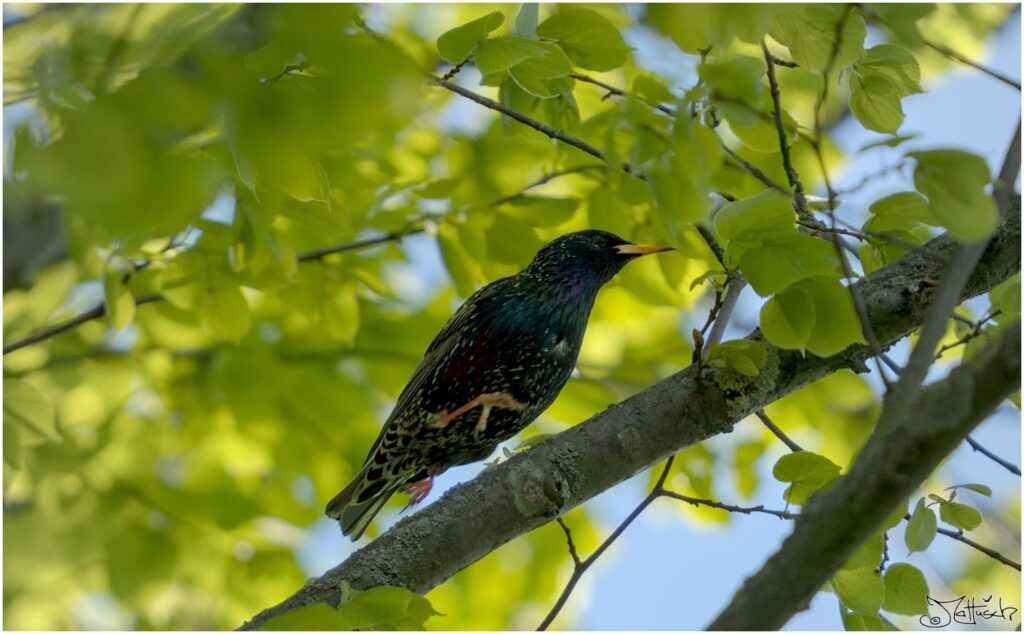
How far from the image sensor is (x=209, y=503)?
3.75 metres

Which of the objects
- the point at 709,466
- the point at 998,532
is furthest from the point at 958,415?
the point at 998,532

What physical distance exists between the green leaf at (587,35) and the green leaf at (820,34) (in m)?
0.44

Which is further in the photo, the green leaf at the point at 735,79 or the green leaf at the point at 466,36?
the green leaf at the point at 466,36

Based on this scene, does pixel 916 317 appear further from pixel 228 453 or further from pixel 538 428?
pixel 228 453

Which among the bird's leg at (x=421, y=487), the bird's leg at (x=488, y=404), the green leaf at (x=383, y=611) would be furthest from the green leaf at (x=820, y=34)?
the bird's leg at (x=421, y=487)

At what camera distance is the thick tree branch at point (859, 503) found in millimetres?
1518

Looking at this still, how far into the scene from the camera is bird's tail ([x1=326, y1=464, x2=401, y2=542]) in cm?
333

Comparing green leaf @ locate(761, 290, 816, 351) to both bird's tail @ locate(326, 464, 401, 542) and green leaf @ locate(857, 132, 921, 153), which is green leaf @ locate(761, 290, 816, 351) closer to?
green leaf @ locate(857, 132, 921, 153)

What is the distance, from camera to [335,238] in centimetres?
305

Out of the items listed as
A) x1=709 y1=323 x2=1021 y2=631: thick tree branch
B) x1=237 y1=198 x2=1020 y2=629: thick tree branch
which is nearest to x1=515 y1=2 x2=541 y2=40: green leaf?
x1=237 y1=198 x2=1020 y2=629: thick tree branch

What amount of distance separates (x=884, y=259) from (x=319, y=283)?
1930 millimetres

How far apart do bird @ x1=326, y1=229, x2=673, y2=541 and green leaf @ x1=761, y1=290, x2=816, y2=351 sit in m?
1.24

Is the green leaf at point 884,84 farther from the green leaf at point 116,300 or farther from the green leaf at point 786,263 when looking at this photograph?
the green leaf at point 116,300

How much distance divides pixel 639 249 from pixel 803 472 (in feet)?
3.88
